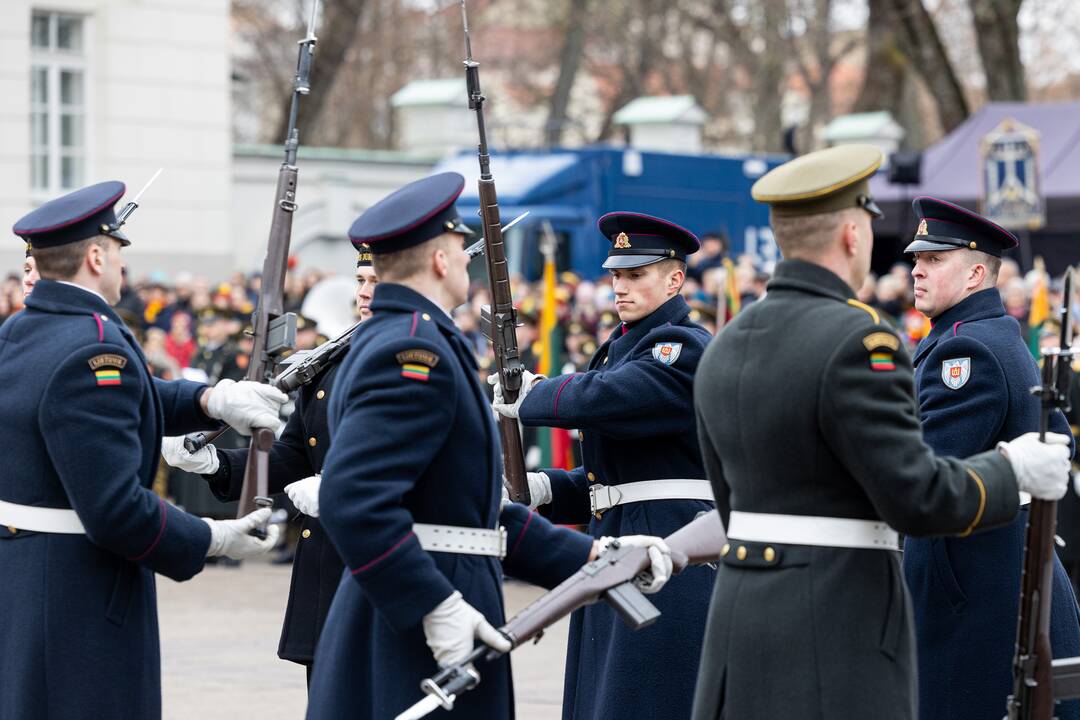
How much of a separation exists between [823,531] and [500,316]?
210 cm

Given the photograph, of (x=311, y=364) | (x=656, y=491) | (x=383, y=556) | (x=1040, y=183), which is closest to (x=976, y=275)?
(x=656, y=491)

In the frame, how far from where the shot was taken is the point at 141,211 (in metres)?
21.8

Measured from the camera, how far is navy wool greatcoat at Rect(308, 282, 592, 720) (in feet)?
14.3

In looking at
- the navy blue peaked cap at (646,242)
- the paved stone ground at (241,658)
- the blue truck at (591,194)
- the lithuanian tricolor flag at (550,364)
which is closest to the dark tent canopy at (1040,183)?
the blue truck at (591,194)

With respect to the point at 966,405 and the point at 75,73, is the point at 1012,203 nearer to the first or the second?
the point at 75,73

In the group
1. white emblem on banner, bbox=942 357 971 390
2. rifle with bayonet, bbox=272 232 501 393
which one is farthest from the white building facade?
white emblem on banner, bbox=942 357 971 390

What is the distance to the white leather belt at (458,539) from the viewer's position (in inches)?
179

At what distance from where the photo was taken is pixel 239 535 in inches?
208

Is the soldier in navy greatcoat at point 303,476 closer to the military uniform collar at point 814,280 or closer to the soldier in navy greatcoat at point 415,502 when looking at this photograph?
the soldier in navy greatcoat at point 415,502

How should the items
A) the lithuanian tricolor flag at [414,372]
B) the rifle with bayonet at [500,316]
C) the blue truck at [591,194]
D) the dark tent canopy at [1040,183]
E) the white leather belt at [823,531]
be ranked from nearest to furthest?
1. the white leather belt at [823,531]
2. the lithuanian tricolor flag at [414,372]
3. the rifle with bayonet at [500,316]
4. the blue truck at [591,194]
5. the dark tent canopy at [1040,183]

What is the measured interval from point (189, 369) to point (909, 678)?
11.0 meters

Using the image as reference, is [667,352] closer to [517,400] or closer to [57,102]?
[517,400]

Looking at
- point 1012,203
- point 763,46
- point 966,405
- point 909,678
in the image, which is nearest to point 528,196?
point 1012,203

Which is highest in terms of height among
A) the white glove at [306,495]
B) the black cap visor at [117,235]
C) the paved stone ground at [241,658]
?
the black cap visor at [117,235]
